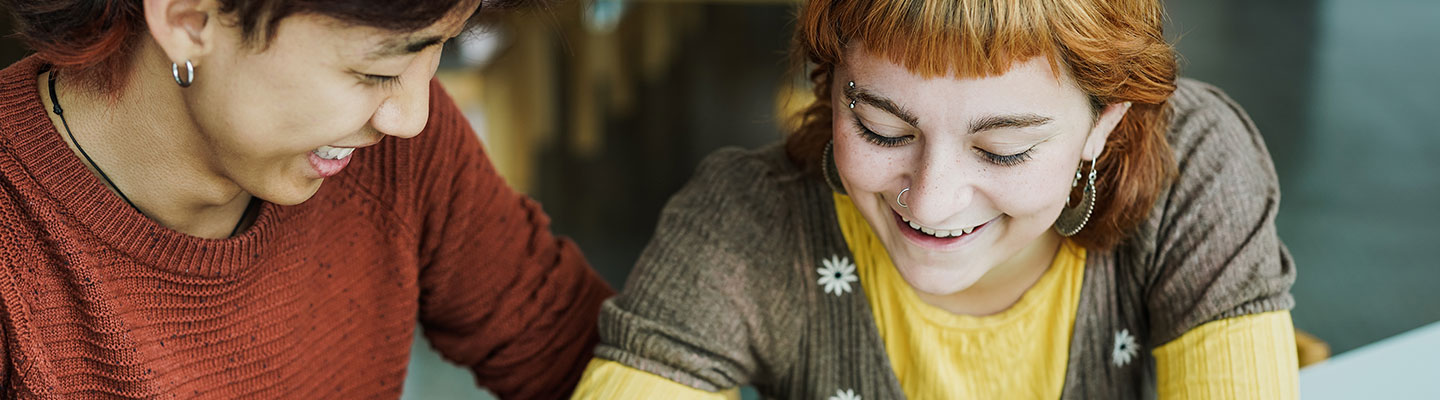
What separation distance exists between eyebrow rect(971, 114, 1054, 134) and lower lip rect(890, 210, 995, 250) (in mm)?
143

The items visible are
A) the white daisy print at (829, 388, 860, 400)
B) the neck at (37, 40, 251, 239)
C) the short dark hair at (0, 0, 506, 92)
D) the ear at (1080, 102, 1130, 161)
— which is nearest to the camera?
the short dark hair at (0, 0, 506, 92)

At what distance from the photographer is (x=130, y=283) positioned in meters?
1.09

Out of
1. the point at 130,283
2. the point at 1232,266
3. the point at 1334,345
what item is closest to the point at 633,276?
the point at 130,283

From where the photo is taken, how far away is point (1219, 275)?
1241mm

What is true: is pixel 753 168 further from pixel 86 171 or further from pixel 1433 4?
pixel 1433 4

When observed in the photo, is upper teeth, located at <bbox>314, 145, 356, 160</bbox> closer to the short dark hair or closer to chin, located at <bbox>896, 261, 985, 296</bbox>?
the short dark hair

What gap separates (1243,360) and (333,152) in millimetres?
807

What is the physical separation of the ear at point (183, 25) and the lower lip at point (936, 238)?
1.94 feet

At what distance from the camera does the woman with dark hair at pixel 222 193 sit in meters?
0.98

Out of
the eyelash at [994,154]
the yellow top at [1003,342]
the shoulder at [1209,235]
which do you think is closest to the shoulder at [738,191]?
the yellow top at [1003,342]

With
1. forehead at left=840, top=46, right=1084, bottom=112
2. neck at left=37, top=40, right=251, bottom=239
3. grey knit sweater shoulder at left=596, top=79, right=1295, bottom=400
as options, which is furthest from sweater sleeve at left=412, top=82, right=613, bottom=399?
forehead at left=840, top=46, right=1084, bottom=112

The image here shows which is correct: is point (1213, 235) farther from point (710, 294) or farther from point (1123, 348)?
point (710, 294)

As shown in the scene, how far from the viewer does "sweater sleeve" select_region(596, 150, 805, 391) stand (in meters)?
1.27

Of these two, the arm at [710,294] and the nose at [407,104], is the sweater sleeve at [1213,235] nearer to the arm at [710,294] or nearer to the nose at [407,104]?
the arm at [710,294]
